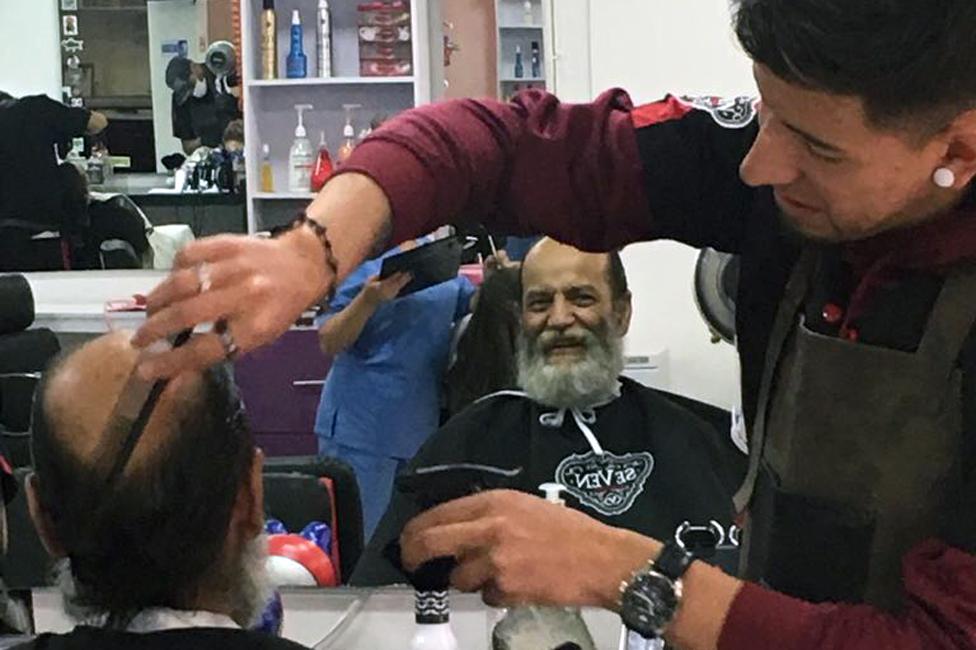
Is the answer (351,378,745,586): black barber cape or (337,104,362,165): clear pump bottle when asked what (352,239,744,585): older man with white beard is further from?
(337,104,362,165): clear pump bottle

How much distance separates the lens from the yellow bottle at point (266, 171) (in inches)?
130

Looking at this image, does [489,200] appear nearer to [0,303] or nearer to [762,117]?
[762,117]

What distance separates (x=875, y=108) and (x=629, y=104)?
1.05 feet

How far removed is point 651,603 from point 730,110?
0.43 metres

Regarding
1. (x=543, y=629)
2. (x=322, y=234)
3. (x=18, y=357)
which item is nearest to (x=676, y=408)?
(x=543, y=629)

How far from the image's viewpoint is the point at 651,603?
85 cm

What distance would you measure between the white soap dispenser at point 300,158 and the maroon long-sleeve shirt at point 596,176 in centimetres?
225

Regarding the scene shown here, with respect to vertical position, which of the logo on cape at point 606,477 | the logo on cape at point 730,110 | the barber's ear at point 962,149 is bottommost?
the logo on cape at point 606,477

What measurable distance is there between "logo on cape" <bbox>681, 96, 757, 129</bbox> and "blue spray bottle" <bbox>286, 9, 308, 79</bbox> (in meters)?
2.54

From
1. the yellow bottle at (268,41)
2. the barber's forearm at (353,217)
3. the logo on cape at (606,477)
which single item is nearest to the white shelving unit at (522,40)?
Answer: the yellow bottle at (268,41)

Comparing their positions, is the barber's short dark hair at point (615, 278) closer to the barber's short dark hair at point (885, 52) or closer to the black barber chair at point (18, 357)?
the black barber chair at point (18, 357)

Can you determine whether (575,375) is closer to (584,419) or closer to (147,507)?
(584,419)

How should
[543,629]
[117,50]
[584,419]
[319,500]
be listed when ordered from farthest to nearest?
[117,50], [584,419], [319,500], [543,629]

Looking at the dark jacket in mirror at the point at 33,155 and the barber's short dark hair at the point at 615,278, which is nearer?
the barber's short dark hair at the point at 615,278
